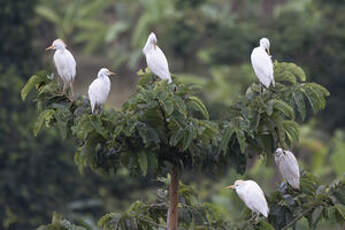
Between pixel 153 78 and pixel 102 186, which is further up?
pixel 102 186

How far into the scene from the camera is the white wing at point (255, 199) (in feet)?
15.4

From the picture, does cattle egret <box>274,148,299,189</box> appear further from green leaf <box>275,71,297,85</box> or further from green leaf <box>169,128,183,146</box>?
green leaf <box>169,128,183,146</box>

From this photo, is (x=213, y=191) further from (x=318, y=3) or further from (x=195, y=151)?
(x=195, y=151)

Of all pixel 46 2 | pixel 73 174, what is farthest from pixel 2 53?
pixel 46 2

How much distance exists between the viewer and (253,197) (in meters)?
4.77

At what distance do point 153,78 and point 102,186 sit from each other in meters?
9.90

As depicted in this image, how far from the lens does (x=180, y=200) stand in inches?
200

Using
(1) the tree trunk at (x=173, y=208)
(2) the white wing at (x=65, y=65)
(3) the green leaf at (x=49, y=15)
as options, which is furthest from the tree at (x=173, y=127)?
(3) the green leaf at (x=49, y=15)

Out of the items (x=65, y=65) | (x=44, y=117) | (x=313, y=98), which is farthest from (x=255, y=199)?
(x=65, y=65)

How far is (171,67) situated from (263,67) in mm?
15315

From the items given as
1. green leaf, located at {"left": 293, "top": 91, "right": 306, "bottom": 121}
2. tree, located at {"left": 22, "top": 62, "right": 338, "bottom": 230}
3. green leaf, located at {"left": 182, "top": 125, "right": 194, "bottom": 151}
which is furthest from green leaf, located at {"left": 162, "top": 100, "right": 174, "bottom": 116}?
green leaf, located at {"left": 293, "top": 91, "right": 306, "bottom": 121}

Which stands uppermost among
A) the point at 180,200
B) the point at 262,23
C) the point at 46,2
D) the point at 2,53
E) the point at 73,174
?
the point at 46,2

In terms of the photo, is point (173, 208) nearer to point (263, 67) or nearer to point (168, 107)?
point (168, 107)

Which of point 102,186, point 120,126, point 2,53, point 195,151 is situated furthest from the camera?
point 102,186
